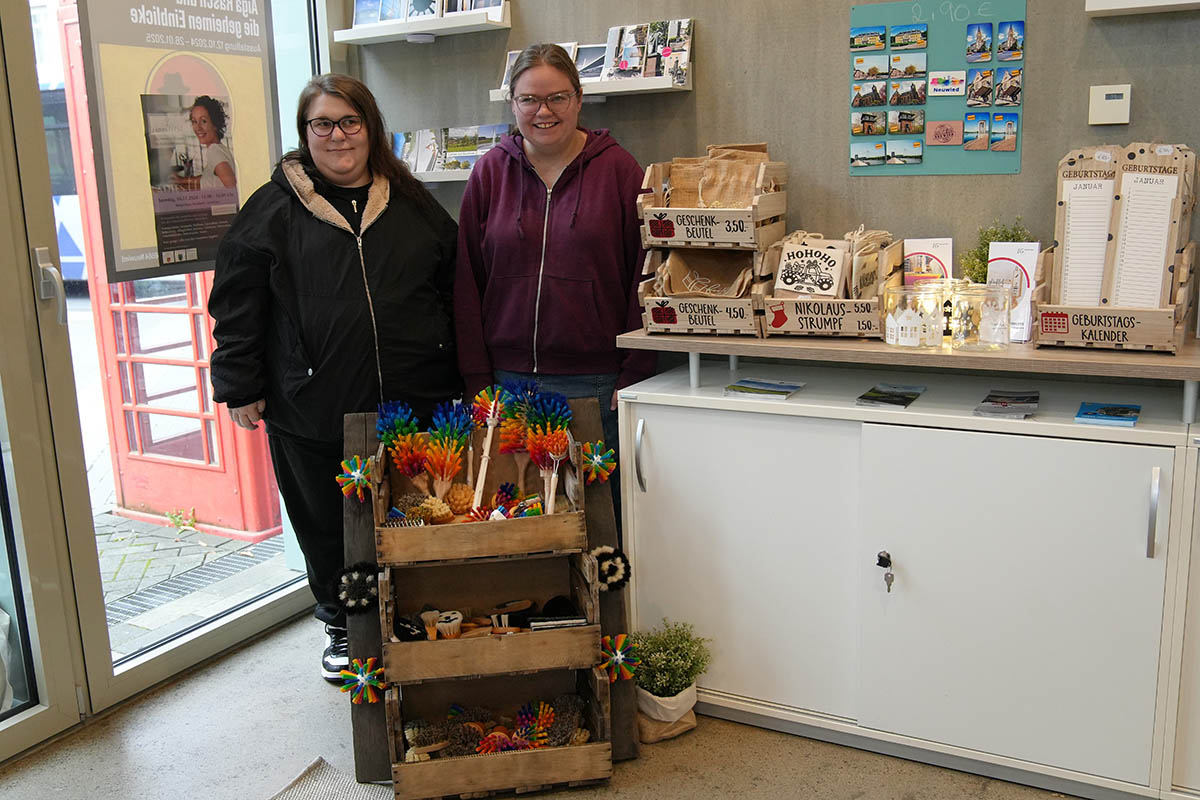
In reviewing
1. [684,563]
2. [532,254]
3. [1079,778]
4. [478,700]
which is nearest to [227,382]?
[532,254]

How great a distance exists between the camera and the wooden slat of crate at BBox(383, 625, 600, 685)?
235 cm

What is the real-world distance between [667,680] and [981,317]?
1.13 m

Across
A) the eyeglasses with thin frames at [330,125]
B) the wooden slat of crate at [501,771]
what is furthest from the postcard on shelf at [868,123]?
the wooden slat of crate at [501,771]

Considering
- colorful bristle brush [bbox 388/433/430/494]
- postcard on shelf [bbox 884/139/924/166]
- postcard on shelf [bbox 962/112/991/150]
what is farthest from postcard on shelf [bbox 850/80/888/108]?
colorful bristle brush [bbox 388/433/430/494]

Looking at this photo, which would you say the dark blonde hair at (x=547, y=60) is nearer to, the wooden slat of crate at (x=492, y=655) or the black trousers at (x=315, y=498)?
the black trousers at (x=315, y=498)

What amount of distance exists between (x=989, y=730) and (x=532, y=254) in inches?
62.0

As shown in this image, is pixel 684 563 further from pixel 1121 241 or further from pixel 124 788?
pixel 124 788

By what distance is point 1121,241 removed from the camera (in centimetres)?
227

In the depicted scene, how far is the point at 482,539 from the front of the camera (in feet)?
7.77

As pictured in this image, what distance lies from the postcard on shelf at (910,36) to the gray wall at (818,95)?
6 centimetres

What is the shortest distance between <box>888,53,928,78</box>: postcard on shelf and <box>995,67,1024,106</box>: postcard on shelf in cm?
18

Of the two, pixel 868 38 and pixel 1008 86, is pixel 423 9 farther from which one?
pixel 1008 86

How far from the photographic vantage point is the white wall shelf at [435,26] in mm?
3047

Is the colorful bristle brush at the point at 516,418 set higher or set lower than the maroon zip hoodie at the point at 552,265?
lower
